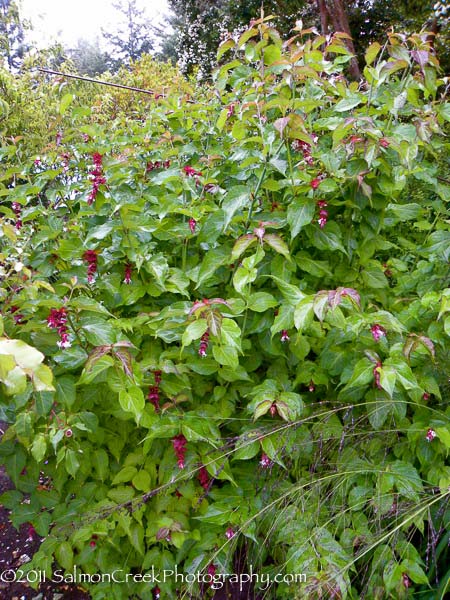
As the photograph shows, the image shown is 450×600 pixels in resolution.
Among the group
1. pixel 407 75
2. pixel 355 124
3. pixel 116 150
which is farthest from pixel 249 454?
pixel 116 150

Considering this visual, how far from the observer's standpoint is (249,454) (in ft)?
3.84

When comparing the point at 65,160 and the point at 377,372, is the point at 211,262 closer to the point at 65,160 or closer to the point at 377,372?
the point at 377,372

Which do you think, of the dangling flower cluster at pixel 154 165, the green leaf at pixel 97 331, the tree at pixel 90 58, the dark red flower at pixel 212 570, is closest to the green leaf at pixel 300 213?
the green leaf at pixel 97 331

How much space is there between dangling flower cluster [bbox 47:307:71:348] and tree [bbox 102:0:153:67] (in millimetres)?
29622

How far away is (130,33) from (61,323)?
102 ft

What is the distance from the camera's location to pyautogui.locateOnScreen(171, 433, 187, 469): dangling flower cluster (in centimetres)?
119

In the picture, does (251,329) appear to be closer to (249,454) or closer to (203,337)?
(203,337)

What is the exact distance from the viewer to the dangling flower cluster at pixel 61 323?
41.5 inches

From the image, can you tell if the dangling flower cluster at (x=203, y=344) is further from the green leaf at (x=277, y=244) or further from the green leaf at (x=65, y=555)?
the green leaf at (x=65, y=555)

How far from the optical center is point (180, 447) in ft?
3.91

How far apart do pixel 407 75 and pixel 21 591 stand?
6.85 feet

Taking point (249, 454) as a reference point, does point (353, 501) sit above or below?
below

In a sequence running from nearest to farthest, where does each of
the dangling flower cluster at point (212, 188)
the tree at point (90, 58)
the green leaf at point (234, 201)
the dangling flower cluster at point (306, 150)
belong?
the green leaf at point (234, 201)
the dangling flower cluster at point (306, 150)
the dangling flower cluster at point (212, 188)
the tree at point (90, 58)

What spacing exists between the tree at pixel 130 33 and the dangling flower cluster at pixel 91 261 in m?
29.3
